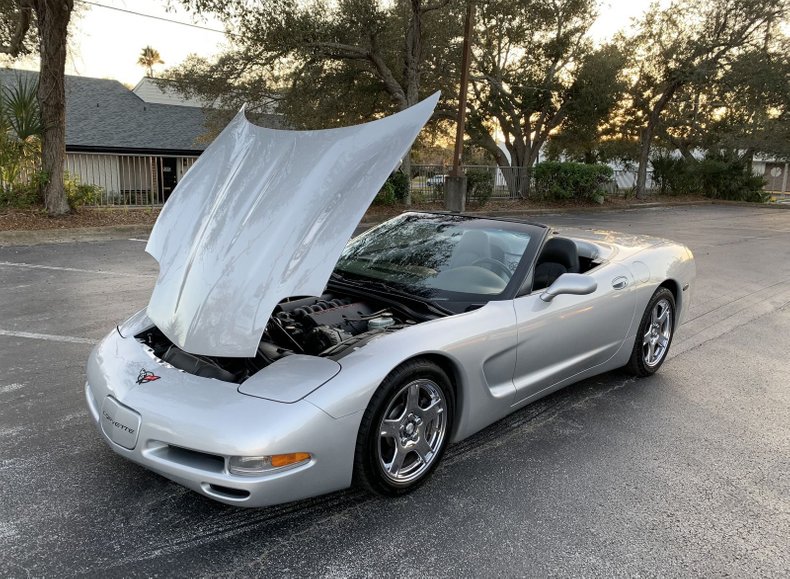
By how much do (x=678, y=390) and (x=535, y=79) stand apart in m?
23.2

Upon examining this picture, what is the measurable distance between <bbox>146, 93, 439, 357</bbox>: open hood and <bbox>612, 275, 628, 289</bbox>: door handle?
1.90m

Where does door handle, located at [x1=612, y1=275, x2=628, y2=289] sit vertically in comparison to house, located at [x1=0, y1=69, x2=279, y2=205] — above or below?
below

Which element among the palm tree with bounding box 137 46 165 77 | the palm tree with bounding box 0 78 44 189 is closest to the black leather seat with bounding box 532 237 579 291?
the palm tree with bounding box 0 78 44 189

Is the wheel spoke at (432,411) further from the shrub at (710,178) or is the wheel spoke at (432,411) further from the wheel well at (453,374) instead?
the shrub at (710,178)

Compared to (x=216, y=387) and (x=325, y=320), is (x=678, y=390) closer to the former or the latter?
(x=325, y=320)

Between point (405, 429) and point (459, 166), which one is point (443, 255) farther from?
point (459, 166)

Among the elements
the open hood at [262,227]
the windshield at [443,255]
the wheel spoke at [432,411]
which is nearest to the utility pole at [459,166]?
the windshield at [443,255]

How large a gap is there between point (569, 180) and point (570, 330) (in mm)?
21376

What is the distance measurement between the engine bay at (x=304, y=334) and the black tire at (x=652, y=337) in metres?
2.05

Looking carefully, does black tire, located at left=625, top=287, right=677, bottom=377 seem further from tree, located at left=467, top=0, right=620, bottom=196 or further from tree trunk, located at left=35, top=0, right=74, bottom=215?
tree, located at left=467, top=0, right=620, bottom=196

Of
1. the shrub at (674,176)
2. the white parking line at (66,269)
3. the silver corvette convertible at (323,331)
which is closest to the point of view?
the silver corvette convertible at (323,331)

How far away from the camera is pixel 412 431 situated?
2.88 m

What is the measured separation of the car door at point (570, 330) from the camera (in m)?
3.43

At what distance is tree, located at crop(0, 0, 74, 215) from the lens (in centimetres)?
1214
